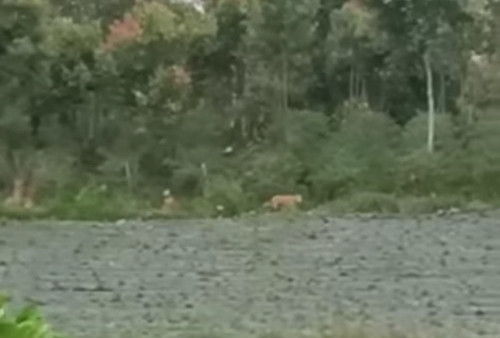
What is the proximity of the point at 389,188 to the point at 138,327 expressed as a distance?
7.92m

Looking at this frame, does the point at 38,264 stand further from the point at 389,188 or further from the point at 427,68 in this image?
the point at 427,68

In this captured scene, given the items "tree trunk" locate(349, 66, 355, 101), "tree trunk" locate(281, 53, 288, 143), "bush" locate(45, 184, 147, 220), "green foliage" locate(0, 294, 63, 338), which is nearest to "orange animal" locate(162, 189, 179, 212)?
"bush" locate(45, 184, 147, 220)

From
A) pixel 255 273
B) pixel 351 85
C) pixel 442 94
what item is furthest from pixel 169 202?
pixel 255 273

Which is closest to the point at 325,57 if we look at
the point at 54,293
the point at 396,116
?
the point at 396,116

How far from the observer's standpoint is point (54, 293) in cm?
669

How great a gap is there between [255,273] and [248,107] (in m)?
6.02

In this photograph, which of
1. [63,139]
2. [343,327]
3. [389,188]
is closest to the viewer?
[343,327]

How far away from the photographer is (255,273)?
25.4 ft

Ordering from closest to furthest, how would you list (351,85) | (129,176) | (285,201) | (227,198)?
(285,201) → (227,198) → (129,176) → (351,85)

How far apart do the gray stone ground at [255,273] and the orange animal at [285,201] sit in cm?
48

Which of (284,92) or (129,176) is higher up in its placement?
(284,92)

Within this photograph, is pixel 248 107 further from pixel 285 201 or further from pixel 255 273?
pixel 255 273

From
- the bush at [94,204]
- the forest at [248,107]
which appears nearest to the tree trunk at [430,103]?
the forest at [248,107]

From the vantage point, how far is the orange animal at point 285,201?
39.5ft
